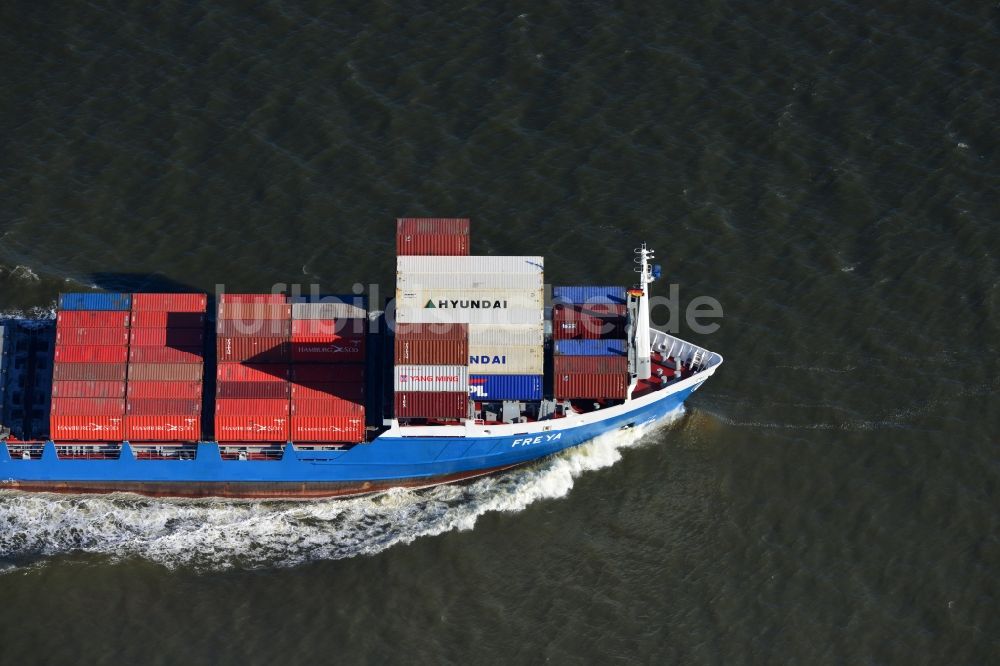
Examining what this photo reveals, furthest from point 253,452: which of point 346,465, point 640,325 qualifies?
point 640,325

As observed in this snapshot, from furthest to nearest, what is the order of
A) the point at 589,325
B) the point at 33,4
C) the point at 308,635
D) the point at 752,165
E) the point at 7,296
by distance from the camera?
the point at 33,4 < the point at 752,165 < the point at 7,296 < the point at 589,325 < the point at 308,635

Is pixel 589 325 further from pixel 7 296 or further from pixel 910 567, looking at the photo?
pixel 7 296

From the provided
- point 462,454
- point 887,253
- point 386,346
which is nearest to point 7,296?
point 386,346

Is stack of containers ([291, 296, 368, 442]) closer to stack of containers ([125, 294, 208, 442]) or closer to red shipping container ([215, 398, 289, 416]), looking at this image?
red shipping container ([215, 398, 289, 416])

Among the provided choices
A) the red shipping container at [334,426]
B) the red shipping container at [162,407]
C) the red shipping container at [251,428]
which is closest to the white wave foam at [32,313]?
the red shipping container at [162,407]

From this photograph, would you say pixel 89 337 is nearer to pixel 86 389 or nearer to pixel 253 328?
pixel 86 389
